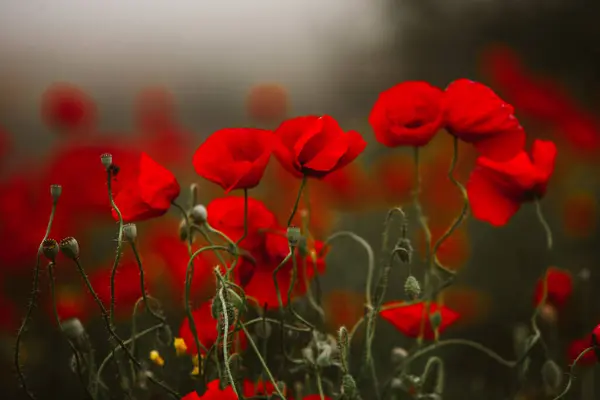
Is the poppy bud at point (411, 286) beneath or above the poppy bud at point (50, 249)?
beneath

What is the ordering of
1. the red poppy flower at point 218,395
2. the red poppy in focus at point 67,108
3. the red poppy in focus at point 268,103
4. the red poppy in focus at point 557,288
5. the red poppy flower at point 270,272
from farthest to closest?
the red poppy in focus at point 268,103 → the red poppy in focus at point 67,108 → the red poppy in focus at point 557,288 → the red poppy flower at point 270,272 → the red poppy flower at point 218,395

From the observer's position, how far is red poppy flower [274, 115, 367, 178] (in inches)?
19.4

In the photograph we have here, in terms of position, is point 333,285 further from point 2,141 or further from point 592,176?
point 592,176

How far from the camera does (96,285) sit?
0.68 metres

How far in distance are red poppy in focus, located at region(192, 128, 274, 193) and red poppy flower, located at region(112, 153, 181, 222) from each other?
0.07 feet

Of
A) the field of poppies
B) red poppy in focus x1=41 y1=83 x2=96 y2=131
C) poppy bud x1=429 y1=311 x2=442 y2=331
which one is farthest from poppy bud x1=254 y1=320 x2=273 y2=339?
red poppy in focus x1=41 y1=83 x2=96 y2=131

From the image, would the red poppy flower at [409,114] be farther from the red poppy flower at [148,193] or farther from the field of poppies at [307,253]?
the red poppy flower at [148,193]

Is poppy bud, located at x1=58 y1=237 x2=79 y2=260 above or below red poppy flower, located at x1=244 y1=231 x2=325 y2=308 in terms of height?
above

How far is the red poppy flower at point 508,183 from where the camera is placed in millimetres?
560

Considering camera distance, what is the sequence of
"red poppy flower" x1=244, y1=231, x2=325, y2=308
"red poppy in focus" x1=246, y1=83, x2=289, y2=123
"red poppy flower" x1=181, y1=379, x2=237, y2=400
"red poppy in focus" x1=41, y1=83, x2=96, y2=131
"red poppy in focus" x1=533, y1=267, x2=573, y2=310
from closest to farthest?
"red poppy flower" x1=181, y1=379, x2=237, y2=400 < "red poppy flower" x1=244, y1=231, x2=325, y2=308 < "red poppy in focus" x1=533, y1=267, x2=573, y2=310 < "red poppy in focus" x1=41, y1=83, x2=96, y2=131 < "red poppy in focus" x1=246, y1=83, x2=289, y2=123

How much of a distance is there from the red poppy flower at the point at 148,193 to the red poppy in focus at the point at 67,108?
504mm

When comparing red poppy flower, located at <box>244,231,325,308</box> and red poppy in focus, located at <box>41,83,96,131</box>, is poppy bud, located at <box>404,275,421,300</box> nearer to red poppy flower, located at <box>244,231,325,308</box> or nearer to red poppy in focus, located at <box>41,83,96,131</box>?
red poppy flower, located at <box>244,231,325,308</box>

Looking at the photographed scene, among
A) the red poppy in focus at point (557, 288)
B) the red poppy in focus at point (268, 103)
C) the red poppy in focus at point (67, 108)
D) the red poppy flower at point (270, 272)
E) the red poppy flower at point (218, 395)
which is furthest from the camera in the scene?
the red poppy in focus at point (268, 103)

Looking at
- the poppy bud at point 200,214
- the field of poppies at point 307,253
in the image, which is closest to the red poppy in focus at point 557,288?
the field of poppies at point 307,253
